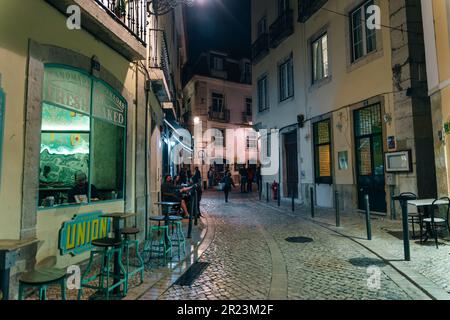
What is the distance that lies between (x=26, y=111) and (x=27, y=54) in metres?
0.81

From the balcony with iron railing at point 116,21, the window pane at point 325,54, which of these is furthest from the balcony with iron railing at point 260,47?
the balcony with iron railing at point 116,21

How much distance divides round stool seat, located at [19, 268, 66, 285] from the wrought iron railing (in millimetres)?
5222

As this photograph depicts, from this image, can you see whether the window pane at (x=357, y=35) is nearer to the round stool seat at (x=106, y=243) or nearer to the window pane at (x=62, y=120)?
the window pane at (x=62, y=120)

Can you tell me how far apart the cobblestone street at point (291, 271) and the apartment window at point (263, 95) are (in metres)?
12.6

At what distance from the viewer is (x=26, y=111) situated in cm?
427

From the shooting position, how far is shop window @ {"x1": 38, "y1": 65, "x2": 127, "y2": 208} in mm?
5402

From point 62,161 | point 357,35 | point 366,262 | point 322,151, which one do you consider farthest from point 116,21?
point 322,151

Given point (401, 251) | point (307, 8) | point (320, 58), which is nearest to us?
point (401, 251)

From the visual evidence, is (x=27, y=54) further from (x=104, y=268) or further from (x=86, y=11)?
(x=104, y=268)

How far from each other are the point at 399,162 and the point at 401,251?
4.00 m

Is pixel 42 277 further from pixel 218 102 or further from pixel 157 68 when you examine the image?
pixel 218 102

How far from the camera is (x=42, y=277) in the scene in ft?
9.07

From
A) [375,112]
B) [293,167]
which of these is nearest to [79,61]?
[375,112]

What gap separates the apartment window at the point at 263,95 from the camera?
19.7m
